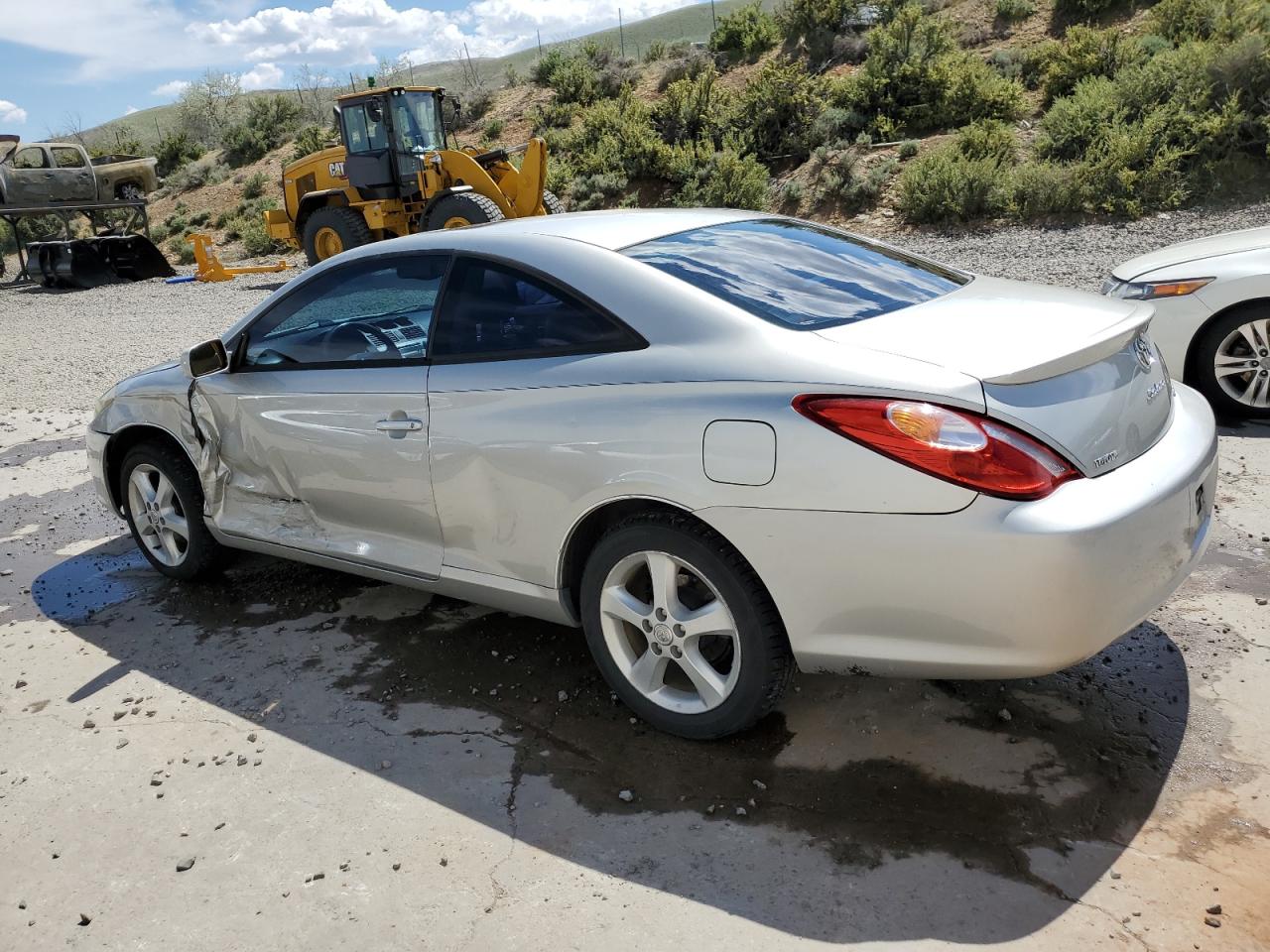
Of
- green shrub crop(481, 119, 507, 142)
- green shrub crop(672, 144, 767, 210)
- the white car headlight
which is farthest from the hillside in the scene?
the white car headlight

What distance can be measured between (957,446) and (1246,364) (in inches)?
158

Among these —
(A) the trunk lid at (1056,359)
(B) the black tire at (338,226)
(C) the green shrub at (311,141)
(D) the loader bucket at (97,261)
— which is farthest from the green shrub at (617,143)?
(A) the trunk lid at (1056,359)

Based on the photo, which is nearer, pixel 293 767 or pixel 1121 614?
pixel 1121 614

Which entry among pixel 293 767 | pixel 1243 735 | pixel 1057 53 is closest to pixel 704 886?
pixel 293 767

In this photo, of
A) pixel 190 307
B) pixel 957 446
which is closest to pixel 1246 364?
pixel 957 446

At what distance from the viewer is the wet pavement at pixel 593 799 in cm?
252

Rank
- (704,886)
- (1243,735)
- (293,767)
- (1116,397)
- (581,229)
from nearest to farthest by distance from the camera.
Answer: (704,886) < (1116,397) < (1243,735) < (293,767) < (581,229)

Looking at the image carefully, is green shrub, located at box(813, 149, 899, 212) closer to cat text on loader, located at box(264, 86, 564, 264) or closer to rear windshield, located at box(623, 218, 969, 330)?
cat text on loader, located at box(264, 86, 564, 264)

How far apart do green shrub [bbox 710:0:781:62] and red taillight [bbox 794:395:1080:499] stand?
27.1m

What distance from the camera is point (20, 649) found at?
14.4ft

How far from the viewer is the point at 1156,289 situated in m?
5.79

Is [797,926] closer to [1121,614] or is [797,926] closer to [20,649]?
[1121,614]

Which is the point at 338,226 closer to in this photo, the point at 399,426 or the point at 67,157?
the point at 67,157

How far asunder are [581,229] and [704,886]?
2.12m
